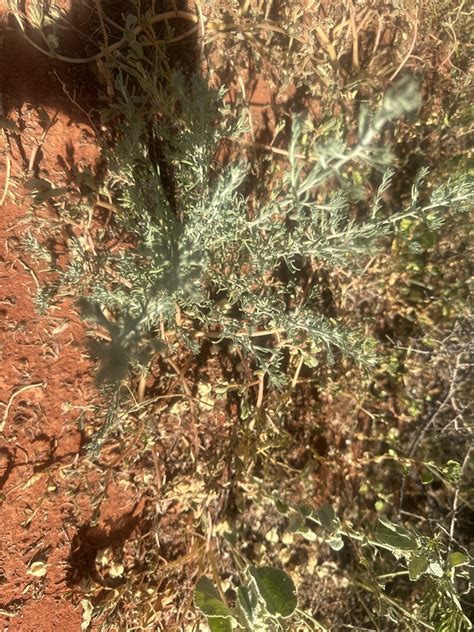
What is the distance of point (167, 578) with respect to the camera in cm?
233

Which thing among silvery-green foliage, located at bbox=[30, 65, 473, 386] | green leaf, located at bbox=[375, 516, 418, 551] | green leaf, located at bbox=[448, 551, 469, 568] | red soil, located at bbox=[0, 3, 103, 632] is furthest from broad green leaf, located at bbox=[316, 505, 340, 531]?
red soil, located at bbox=[0, 3, 103, 632]

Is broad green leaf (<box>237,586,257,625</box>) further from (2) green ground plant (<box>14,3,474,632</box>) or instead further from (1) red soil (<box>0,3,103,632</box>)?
(1) red soil (<box>0,3,103,632</box>)

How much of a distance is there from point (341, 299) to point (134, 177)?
1.18 m

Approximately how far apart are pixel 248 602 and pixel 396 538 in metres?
0.59

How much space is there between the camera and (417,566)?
1.81m

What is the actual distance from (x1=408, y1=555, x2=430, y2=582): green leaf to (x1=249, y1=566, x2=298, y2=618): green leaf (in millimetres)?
435

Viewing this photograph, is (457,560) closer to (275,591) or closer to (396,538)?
(396,538)

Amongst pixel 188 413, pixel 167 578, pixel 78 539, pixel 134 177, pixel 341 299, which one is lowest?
pixel 167 578

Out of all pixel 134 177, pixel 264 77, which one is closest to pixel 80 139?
pixel 134 177

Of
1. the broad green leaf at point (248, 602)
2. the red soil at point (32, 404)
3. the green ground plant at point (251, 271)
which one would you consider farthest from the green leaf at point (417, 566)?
the red soil at point (32, 404)

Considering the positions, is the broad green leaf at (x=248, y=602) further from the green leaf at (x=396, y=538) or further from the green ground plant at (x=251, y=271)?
the green leaf at (x=396, y=538)

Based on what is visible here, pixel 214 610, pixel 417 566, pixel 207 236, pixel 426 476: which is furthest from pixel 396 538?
pixel 207 236

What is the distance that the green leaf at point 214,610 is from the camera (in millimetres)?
1780

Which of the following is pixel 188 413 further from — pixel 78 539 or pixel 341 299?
pixel 341 299
